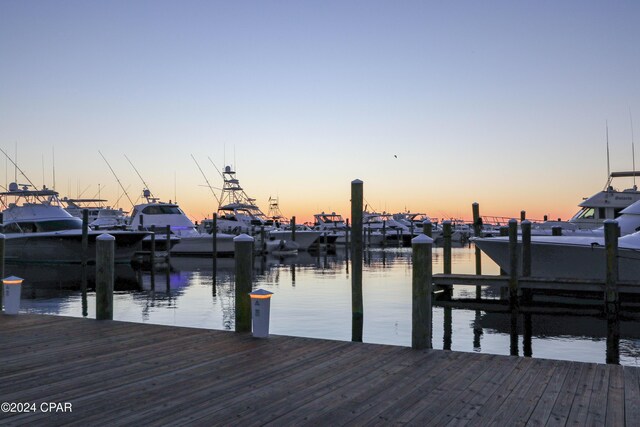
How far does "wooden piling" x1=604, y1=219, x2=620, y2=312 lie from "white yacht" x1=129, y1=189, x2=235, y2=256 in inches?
1263

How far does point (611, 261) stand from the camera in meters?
15.3

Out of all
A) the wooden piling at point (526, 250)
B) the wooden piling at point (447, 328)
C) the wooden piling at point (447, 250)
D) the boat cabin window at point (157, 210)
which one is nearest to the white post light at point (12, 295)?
the wooden piling at point (447, 328)

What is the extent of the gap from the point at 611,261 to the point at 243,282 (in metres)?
10.6

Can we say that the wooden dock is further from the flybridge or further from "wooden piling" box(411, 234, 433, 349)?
the flybridge

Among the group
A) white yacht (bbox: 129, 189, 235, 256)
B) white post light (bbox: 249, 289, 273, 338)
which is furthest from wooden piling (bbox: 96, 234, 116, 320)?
white yacht (bbox: 129, 189, 235, 256)

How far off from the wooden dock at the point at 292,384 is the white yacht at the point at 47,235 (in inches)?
1045

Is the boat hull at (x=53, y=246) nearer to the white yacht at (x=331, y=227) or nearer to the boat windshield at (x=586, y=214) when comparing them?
the boat windshield at (x=586, y=214)

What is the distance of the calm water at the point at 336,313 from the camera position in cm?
1277

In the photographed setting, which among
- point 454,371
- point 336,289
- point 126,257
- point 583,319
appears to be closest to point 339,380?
point 454,371

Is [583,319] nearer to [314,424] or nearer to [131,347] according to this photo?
[131,347]

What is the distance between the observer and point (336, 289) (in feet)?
76.0

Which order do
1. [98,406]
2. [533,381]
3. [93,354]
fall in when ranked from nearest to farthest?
[98,406] → [533,381] → [93,354]

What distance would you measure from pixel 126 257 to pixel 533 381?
32.2 meters

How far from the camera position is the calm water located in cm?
1277
